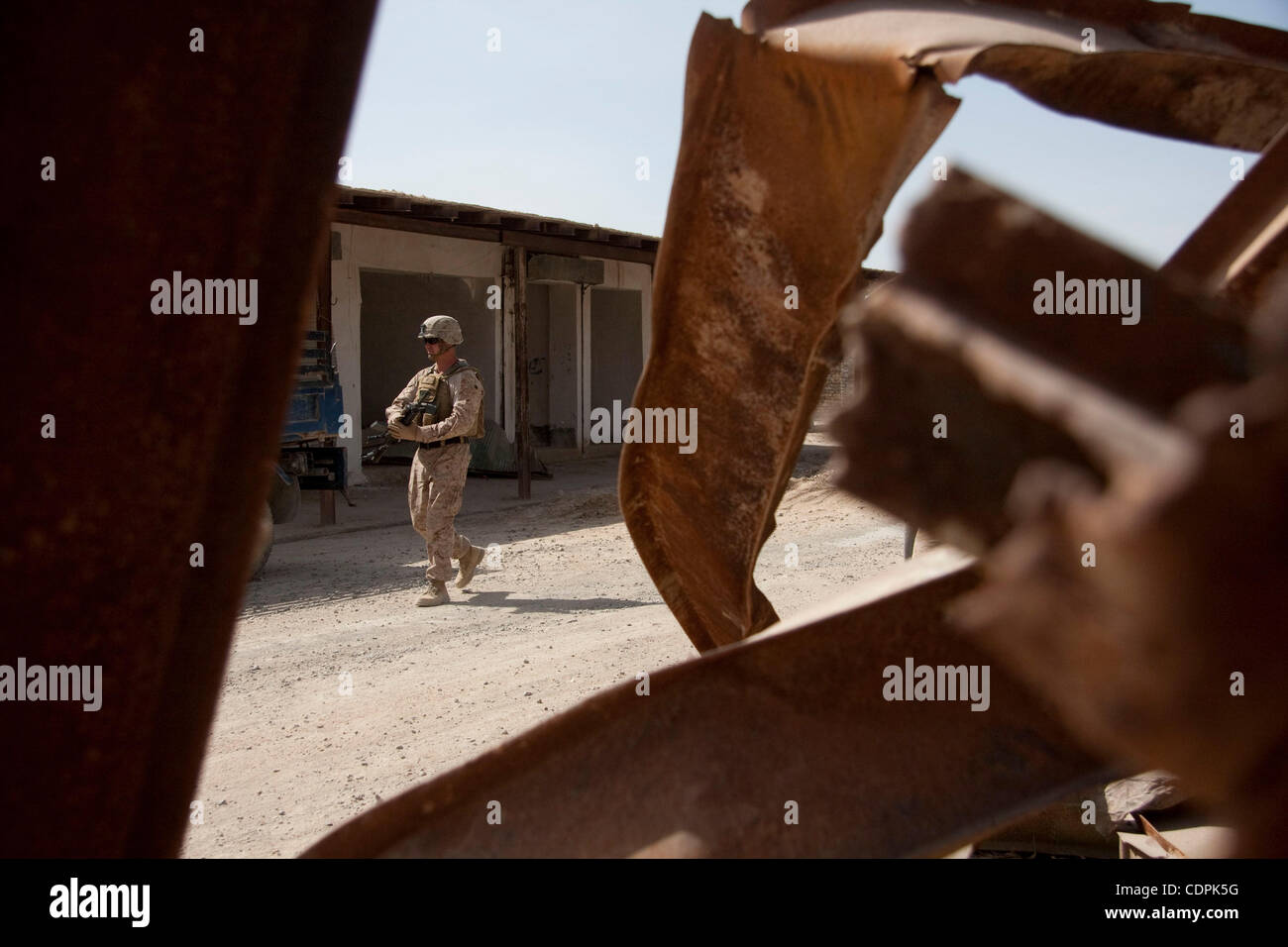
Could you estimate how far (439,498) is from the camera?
7766 mm

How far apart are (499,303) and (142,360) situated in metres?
14.4

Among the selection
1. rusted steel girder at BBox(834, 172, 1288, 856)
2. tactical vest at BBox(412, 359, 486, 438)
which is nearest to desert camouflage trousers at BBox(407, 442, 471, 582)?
tactical vest at BBox(412, 359, 486, 438)

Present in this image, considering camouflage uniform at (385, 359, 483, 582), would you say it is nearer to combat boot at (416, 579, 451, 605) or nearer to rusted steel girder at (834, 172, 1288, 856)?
combat boot at (416, 579, 451, 605)

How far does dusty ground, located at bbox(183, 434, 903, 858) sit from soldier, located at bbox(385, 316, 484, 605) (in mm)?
336

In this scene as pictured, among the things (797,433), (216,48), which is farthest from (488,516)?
(216,48)

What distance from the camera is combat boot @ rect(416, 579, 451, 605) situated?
7.54 metres

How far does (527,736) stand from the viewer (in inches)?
45.8

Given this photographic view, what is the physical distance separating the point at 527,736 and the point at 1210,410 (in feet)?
2.85

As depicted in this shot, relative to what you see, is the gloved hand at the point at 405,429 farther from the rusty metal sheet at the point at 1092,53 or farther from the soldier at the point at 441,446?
the rusty metal sheet at the point at 1092,53

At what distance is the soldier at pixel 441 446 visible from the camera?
770cm

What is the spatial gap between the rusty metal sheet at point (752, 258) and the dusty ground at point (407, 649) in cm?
28

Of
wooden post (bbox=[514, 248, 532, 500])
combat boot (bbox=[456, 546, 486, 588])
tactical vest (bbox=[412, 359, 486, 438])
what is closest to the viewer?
tactical vest (bbox=[412, 359, 486, 438])
